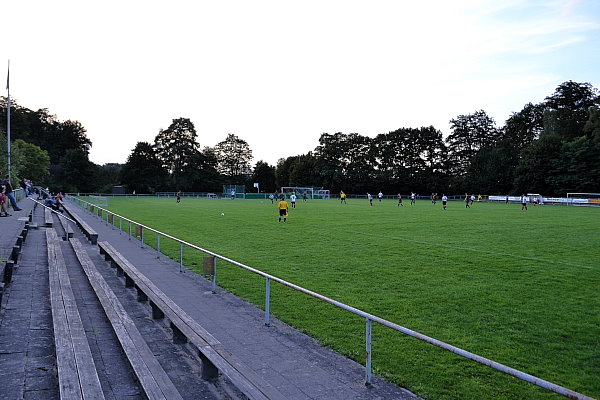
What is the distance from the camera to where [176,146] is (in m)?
104

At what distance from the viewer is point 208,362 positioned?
5.04 metres

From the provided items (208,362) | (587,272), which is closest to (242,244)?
(587,272)

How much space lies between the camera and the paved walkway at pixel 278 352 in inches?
191

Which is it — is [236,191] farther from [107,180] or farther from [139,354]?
[139,354]

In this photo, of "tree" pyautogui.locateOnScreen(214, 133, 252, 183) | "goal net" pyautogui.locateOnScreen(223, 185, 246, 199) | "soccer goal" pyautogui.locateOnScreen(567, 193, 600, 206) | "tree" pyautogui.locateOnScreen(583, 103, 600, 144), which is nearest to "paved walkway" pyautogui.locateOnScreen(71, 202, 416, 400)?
"soccer goal" pyautogui.locateOnScreen(567, 193, 600, 206)

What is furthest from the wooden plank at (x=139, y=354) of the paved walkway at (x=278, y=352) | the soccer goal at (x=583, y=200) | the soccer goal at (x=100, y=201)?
the soccer goal at (x=583, y=200)

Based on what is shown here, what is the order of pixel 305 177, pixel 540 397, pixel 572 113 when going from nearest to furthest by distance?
pixel 540 397 → pixel 572 113 → pixel 305 177

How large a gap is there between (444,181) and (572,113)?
83.0 feet

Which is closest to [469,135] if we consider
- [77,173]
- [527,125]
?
[527,125]

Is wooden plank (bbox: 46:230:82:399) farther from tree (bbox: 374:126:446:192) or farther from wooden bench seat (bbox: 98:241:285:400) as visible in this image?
tree (bbox: 374:126:446:192)

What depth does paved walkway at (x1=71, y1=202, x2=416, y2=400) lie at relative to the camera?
4840mm

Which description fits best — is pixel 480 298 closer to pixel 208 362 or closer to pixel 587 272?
pixel 587 272

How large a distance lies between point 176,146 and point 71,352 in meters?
103

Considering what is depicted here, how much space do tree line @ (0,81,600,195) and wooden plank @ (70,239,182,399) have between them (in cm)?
7813
